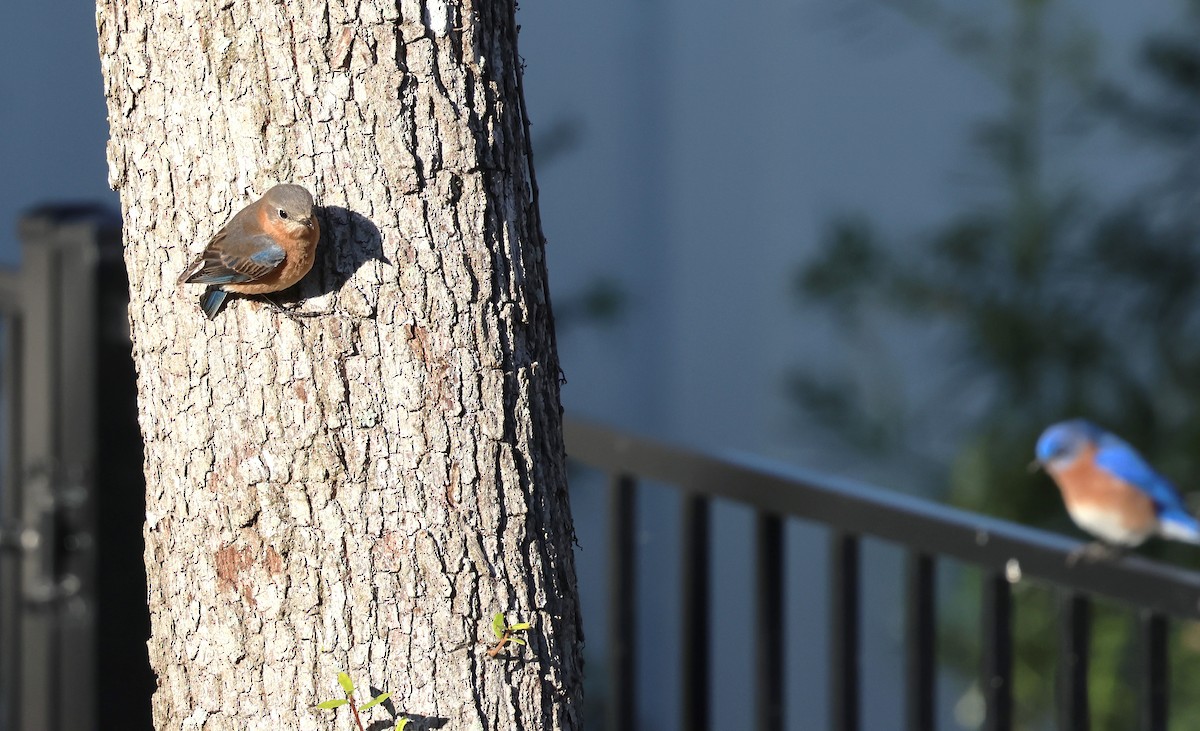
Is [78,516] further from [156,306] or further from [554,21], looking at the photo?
[554,21]

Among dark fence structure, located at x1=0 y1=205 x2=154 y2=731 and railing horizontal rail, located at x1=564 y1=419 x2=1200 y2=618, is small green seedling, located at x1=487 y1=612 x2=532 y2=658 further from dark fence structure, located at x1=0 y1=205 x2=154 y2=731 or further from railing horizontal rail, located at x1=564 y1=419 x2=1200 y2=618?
dark fence structure, located at x1=0 y1=205 x2=154 y2=731

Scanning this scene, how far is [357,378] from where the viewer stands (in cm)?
102

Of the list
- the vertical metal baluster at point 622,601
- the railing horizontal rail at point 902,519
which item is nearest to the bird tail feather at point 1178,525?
the railing horizontal rail at point 902,519

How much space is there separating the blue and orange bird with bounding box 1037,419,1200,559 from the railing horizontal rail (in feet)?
0.39

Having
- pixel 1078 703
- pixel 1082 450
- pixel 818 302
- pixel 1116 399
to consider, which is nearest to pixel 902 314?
pixel 818 302

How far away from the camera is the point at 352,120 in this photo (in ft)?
3.34

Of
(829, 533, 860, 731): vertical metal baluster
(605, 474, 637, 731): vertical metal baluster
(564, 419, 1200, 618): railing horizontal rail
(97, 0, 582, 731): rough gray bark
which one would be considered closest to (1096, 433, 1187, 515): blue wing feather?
(564, 419, 1200, 618): railing horizontal rail

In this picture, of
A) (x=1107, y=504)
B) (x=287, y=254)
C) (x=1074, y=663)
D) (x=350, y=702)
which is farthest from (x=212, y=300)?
(x=1107, y=504)

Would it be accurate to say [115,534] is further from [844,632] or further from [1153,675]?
[1153,675]

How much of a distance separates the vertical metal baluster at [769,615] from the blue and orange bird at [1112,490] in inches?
17.4

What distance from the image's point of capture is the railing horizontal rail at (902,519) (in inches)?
74.9

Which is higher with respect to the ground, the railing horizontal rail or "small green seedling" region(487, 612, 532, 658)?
"small green seedling" region(487, 612, 532, 658)

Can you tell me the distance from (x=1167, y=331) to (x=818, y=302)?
3.20 ft

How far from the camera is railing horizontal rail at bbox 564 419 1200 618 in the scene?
1902 mm
